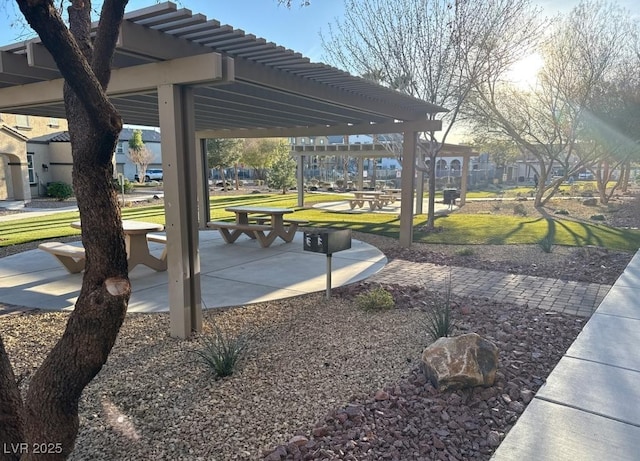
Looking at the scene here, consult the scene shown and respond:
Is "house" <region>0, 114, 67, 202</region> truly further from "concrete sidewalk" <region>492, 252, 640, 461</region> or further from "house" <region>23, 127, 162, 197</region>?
"concrete sidewalk" <region>492, 252, 640, 461</region>

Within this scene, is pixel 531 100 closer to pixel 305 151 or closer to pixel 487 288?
pixel 305 151

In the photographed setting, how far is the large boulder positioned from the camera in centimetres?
331

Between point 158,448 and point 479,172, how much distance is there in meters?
46.6

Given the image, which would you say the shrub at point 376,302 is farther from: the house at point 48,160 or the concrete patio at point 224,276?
the house at point 48,160

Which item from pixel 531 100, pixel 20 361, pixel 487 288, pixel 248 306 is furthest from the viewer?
pixel 531 100

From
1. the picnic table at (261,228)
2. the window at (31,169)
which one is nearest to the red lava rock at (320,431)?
the picnic table at (261,228)

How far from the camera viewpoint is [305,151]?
19.1 metres

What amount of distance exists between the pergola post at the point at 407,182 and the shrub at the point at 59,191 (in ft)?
66.4

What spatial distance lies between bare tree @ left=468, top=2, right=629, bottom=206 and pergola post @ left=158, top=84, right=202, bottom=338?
→ 13.7m

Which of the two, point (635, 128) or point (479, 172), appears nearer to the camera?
point (635, 128)

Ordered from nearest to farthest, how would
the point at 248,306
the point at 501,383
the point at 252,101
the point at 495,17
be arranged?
the point at 501,383
the point at 248,306
the point at 252,101
the point at 495,17

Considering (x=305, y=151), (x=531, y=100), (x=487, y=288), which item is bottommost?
(x=487, y=288)

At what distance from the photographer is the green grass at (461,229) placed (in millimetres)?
10484

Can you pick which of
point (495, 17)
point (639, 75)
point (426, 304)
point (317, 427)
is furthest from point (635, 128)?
point (317, 427)
